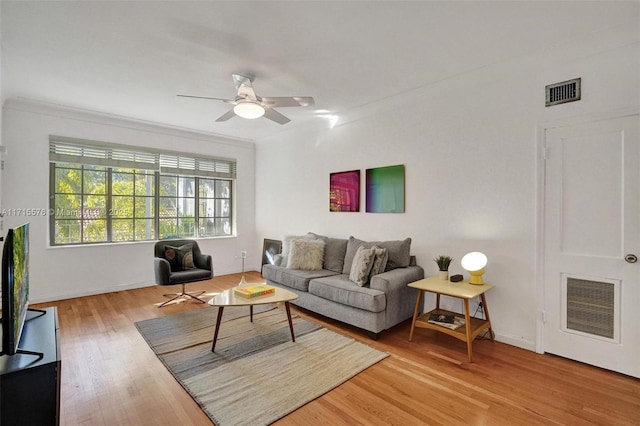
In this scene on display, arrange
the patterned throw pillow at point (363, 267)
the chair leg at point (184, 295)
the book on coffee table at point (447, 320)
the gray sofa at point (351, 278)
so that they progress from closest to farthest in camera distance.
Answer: the book on coffee table at point (447, 320), the gray sofa at point (351, 278), the patterned throw pillow at point (363, 267), the chair leg at point (184, 295)

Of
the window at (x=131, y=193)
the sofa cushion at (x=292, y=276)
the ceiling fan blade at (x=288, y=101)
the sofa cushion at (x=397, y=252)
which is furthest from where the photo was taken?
the window at (x=131, y=193)

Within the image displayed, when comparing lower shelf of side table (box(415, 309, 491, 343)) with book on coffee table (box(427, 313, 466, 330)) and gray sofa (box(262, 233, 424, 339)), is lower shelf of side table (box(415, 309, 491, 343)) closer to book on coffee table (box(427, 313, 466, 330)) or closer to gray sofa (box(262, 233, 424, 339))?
book on coffee table (box(427, 313, 466, 330))

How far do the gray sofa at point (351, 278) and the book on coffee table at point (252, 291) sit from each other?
0.67 meters

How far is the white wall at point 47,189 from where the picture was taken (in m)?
3.95

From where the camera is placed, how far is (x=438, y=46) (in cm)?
260

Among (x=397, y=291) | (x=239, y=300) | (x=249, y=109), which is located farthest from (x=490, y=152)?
(x=239, y=300)

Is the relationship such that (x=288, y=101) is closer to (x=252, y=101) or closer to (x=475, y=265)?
(x=252, y=101)

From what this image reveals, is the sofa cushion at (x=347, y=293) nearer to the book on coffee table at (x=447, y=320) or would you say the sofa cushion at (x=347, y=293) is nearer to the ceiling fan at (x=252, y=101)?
the book on coffee table at (x=447, y=320)

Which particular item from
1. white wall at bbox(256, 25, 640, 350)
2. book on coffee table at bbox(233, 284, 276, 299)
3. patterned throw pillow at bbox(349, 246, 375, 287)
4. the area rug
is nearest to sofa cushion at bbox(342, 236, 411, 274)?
white wall at bbox(256, 25, 640, 350)

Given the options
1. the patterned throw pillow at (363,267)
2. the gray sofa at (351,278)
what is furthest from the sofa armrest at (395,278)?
the patterned throw pillow at (363,267)

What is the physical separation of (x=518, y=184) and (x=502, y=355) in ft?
5.11

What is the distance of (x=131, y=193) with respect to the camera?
490 centimetres

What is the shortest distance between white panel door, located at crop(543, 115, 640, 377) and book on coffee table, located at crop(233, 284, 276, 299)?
8.41 feet

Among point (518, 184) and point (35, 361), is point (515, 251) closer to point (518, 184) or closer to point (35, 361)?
point (518, 184)
